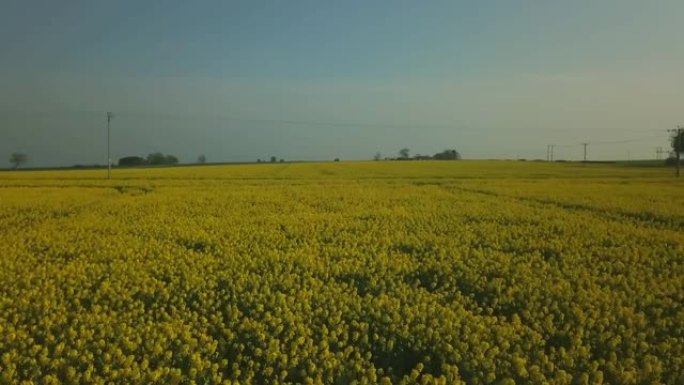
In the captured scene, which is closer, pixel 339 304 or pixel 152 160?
pixel 339 304

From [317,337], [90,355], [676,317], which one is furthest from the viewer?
[676,317]

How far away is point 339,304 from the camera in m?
6.95

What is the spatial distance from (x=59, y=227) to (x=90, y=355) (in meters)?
9.64

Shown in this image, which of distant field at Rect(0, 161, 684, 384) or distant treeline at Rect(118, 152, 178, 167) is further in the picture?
distant treeline at Rect(118, 152, 178, 167)

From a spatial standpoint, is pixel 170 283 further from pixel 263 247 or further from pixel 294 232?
pixel 294 232

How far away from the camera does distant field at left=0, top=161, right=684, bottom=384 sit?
17.7 ft

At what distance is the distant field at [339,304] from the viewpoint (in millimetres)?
5402

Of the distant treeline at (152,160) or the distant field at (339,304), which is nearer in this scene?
the distant field at (339,304)

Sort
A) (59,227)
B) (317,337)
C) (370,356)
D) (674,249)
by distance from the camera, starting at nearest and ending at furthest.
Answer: (370,356) < (317,337) < (674,249) < (59,227)

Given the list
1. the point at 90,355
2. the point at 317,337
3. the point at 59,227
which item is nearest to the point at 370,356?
the point at 317,337

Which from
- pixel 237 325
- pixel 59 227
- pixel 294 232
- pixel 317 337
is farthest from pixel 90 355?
pixel 59 227

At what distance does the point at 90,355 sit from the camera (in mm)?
5199

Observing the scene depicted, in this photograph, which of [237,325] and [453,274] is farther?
[453,274]

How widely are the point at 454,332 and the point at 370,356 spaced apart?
3.39 ft
